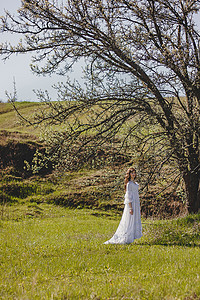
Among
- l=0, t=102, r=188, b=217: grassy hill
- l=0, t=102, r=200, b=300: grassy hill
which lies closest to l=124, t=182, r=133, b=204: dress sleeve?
l=0, t=102, r=200, b=300: grassy hill

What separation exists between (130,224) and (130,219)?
0.21m

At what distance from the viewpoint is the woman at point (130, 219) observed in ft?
35.0

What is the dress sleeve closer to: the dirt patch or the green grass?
the green grass

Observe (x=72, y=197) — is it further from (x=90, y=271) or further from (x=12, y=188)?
(x=90, y=271)

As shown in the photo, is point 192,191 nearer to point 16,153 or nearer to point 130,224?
point 130,224

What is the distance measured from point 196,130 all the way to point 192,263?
5.92 metres

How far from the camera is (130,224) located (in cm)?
1088

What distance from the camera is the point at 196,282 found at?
5.32 meters

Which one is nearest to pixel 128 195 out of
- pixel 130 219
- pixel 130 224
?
pixel 130 219

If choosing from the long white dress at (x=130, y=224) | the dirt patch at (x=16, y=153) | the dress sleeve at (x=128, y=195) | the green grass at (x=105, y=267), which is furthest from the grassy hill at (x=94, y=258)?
the dirt patch at (x=16, y=153)

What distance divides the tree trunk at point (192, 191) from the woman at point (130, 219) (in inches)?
131

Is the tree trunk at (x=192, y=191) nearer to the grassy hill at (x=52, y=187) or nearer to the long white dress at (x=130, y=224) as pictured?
the long white dress at (x=130, y=224)

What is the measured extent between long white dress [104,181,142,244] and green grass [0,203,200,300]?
1.56 feet

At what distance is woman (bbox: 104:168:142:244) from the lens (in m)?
10.7
